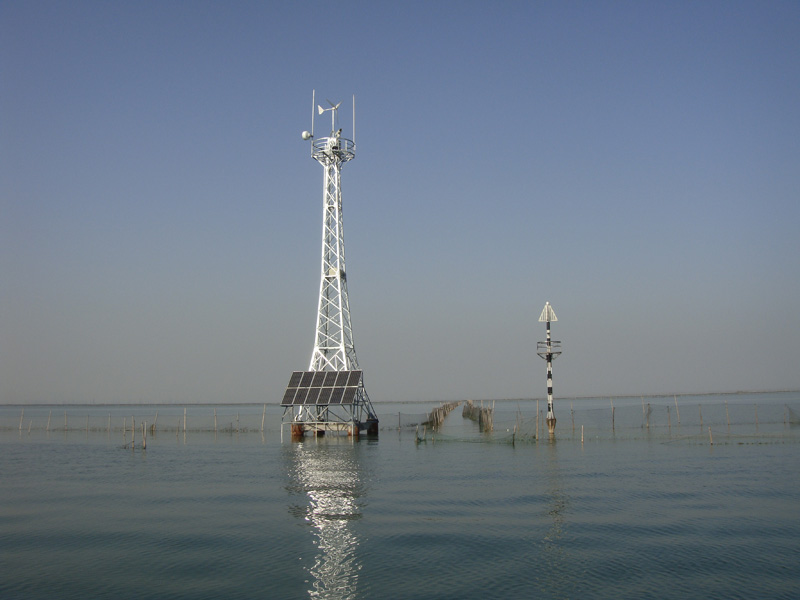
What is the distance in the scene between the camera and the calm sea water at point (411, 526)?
17500 mm

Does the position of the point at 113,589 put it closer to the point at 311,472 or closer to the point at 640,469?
the point at 311,472

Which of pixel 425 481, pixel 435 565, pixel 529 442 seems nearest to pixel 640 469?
pixel 425 481

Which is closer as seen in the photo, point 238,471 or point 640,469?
point 640,469

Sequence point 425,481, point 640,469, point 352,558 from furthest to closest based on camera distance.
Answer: point 640,469 → point 425,481 → point 352,558

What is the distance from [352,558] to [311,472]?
19.0 metres

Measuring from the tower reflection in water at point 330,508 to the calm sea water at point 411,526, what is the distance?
112mm

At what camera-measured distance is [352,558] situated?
19766 millimetres

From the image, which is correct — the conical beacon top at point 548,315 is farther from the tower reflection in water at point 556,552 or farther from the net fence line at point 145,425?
the net fence line at point 145,425

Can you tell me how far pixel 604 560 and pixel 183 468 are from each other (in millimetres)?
30330

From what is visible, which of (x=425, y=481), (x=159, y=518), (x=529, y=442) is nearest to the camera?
(x=159, y=518)

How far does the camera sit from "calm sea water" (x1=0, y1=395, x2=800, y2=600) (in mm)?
17500

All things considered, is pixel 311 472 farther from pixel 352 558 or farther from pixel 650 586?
pixel 650 586

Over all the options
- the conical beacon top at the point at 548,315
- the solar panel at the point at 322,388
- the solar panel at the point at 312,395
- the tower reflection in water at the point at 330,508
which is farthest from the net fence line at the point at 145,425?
the conical beacon top at the point at 548,315

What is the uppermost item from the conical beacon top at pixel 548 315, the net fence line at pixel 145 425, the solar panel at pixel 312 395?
the conical beacon top at pixel 548 315
